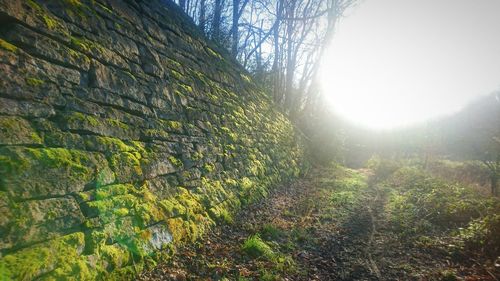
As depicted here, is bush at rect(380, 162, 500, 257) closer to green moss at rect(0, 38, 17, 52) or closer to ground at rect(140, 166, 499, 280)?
ground at rect(140, 166, 499, 280)

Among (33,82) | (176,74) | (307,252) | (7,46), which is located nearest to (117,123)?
(33,82)

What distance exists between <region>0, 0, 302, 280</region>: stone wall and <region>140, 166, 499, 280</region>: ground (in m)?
0.38

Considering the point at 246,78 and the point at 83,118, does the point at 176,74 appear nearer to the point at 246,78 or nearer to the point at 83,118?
the point at 83,118

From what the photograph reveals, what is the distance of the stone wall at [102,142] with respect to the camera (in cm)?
270

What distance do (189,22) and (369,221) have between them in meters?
7.01

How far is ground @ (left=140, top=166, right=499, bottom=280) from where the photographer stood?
4.30 metres

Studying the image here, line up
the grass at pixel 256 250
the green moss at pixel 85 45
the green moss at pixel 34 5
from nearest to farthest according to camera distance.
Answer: the green moss at pixel 34 5 < the green moss at pixel 85 45 < the grass at pixel 256 250

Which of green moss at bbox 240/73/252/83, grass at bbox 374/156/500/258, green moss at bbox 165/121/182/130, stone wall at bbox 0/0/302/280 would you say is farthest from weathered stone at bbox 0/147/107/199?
green moss at bbox 240/73/252/83

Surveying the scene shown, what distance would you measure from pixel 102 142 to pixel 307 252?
4.01 meters

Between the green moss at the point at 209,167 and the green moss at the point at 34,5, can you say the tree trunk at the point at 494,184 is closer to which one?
the green moss at the point at 209,167

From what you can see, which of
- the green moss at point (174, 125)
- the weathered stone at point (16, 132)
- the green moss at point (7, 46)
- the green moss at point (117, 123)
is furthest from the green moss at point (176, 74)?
the weathered stone at point (16, 132)

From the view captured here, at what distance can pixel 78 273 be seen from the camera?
285 centimetres

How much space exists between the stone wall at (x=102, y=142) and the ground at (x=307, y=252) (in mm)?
376

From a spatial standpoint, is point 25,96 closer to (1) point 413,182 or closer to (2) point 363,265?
(2) point 363,265
